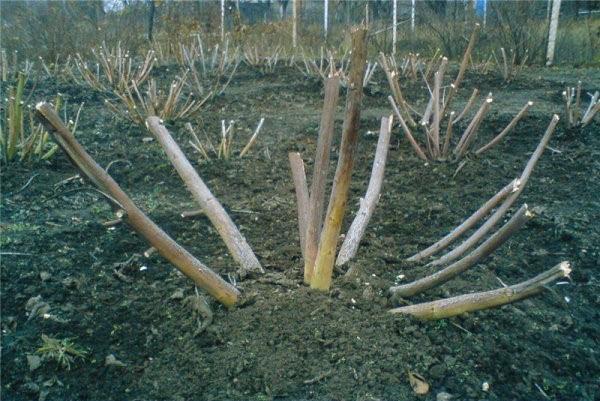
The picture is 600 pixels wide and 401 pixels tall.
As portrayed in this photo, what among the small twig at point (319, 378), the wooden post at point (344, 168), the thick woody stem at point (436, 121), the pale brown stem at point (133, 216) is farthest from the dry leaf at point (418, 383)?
the thick woody stem at point (436, 121)

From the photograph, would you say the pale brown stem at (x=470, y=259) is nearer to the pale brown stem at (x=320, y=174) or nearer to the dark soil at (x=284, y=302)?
the dark soil at (x=284, y=302)

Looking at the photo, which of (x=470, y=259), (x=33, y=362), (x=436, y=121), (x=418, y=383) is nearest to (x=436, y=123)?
(x=436, y=121)

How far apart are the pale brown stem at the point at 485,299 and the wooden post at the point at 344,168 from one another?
0.80 ft

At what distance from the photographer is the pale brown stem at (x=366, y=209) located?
2.28m

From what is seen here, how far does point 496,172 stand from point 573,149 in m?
0.84

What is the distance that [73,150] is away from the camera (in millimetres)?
1562

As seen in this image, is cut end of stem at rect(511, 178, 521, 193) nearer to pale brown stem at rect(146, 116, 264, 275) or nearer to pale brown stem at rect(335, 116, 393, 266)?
pale brown stem at rect(335, 116, 393, 266)

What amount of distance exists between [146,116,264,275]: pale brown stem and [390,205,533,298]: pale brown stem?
502 mm

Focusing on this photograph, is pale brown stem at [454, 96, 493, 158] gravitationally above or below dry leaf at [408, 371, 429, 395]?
above

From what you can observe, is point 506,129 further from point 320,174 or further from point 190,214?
point 320,174

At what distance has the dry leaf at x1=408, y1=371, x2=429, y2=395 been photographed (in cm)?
169

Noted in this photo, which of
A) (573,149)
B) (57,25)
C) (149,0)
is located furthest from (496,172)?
(149,0)

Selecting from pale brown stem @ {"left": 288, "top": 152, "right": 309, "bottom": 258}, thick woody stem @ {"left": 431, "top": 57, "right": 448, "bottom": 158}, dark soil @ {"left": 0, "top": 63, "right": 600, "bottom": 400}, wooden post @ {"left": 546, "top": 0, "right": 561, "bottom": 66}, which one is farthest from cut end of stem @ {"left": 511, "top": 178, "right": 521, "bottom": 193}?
wooden post @ {"left": 546, "top": 0, "right": 561, "bottom": 66}

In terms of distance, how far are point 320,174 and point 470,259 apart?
505mm
